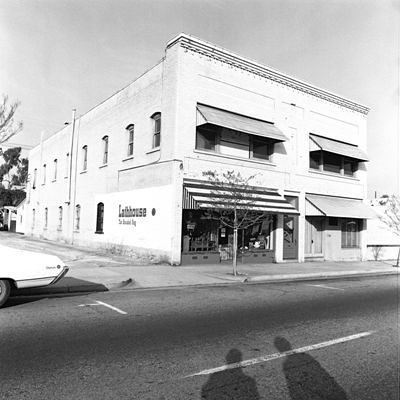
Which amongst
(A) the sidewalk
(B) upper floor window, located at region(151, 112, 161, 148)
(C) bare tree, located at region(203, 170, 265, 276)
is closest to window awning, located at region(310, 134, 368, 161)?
(A) the sidewalk

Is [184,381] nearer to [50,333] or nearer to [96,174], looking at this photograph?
[50,333]

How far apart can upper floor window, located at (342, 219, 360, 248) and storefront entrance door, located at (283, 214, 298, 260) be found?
4.26 metres

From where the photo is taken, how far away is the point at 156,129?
17.5 metres

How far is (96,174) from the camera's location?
74.8 ft

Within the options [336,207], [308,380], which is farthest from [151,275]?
[336,207]

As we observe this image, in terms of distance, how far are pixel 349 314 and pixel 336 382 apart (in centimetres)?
409

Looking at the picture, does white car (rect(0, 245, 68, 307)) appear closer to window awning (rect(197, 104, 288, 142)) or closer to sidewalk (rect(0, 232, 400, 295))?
sidewalk (rect(0, 232, 400, 295))

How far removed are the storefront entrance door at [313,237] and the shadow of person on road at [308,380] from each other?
16.4 metres

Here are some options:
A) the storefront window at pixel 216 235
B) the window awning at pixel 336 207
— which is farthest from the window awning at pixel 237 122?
the window awning at pixel 336 207

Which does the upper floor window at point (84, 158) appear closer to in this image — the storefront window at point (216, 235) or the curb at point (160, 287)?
the storefront window at point (216, 235)

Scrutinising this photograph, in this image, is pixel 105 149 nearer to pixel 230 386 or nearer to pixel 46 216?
pixel 46 216

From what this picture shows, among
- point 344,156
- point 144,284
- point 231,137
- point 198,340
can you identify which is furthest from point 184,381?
point 344,156

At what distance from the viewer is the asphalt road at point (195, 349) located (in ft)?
13.6

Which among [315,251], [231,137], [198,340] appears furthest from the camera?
[315,251]
